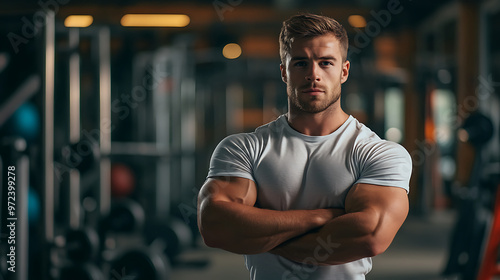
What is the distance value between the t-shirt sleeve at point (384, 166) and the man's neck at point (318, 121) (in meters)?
0.08

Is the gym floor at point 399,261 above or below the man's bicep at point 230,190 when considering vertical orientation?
below

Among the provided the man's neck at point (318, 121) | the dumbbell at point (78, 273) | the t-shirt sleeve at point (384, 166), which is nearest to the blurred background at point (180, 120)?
the dumbbell at point (78, 273)

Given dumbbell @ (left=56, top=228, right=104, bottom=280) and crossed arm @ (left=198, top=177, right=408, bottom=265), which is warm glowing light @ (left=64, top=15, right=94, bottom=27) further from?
crossed arm @ (left=198, top=177, right=408, bottom=265)

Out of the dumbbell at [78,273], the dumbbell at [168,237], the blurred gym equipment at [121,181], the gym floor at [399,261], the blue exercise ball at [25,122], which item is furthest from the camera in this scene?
the blurred gym equipment at [121,181]

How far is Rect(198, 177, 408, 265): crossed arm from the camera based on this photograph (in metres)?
1.02

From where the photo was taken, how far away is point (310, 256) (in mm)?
1045

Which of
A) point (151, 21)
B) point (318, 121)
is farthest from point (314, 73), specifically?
point (151, 21)

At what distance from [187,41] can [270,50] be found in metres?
3.70

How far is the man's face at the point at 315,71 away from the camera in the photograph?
3.37ft

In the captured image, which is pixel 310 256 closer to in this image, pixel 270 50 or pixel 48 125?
pixel 48 125

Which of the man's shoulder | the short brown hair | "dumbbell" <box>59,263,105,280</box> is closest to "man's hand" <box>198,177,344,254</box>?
the man's shoulder

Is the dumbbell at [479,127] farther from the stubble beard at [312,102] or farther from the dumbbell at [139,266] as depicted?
the stubble beard at [312,102]

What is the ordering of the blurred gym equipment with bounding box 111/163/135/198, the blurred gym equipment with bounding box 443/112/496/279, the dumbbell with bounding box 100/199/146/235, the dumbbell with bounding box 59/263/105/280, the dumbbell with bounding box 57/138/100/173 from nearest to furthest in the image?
the dumbbell with bounding box 59/263/105/280 → the dumbbell with bounding box 57/138/100/173 → the blurred gym equipment with bounding box 443/112/496/279 → the dumbbell with bounding box 100/199/146/235 → the blurred gym equipment with bounding box 111/163/135/198

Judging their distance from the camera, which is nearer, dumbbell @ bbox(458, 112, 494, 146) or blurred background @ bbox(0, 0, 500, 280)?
blurred background @ bbox(0, 0, 500, 280)
